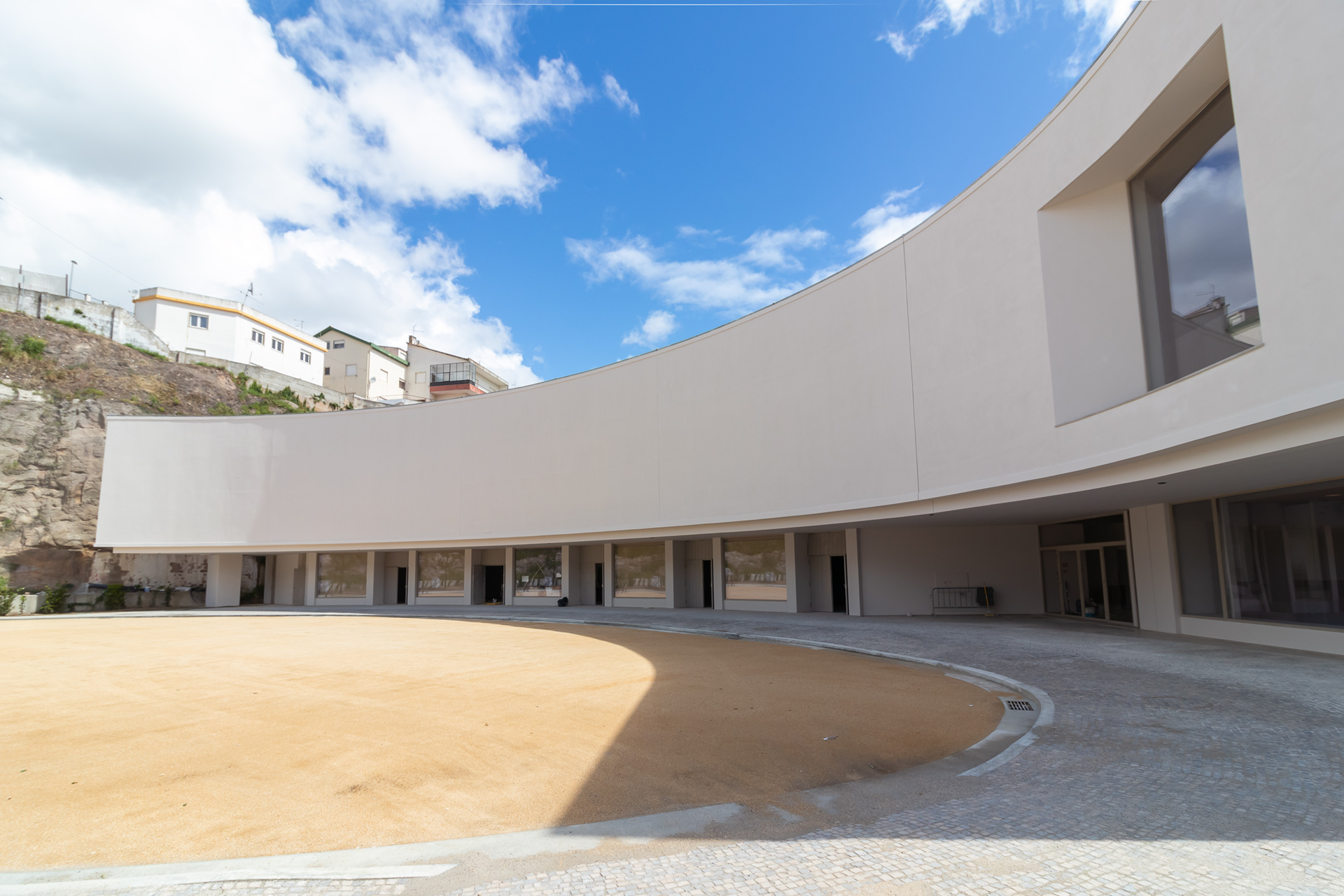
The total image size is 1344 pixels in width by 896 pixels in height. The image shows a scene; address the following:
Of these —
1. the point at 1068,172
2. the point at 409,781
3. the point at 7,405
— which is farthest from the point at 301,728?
the point at 7,405

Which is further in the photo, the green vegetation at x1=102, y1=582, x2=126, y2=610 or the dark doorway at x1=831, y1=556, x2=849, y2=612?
the green vegetation at x1=102, y1=582, x2=126, y2=610

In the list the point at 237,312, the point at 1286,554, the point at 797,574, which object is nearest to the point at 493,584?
the point at 797,574

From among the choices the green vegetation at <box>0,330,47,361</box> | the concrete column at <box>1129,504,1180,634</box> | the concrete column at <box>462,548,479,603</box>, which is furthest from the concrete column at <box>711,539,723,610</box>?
the green vegetation at <box>0,330,47,361</box>

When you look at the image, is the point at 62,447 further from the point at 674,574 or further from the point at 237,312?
the point at 674,574

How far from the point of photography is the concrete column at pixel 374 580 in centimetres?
3238

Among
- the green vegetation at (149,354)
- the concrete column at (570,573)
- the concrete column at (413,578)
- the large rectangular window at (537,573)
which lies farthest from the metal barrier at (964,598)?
the green vegetation at (149,354)

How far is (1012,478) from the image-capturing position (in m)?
12.8

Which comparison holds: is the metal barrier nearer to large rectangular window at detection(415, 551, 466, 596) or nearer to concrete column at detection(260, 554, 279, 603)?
large rectangular window at detection(415, 551, 466, 596)

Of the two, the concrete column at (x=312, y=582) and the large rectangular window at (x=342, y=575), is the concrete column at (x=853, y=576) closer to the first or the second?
the large rectangular window at (x=342, y=575)

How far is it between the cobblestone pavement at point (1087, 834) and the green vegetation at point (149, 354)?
47356mm

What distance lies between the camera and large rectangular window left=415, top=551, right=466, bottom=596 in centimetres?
3188

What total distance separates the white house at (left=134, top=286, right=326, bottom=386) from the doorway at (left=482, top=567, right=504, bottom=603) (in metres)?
26.5

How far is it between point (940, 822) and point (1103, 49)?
39.5 ft

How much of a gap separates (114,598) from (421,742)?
35881 millimetres
